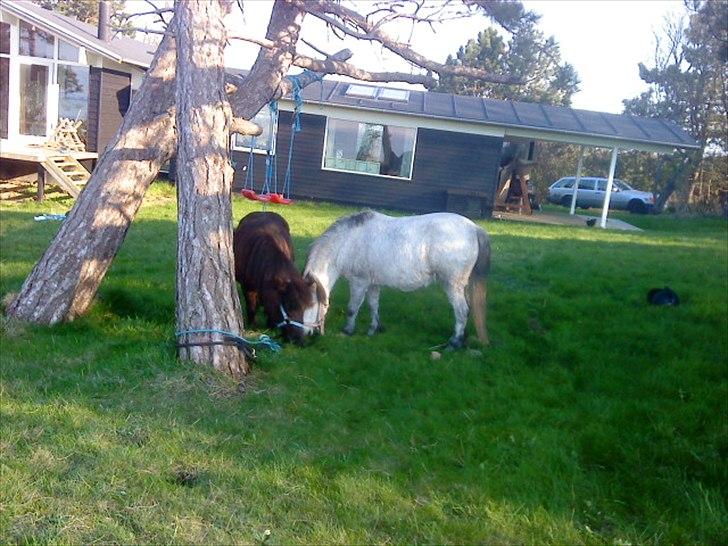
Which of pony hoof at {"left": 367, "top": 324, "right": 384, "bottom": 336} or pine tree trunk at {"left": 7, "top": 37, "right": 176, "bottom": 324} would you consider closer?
pine tree trunk at {"left": 7, "top": 37, "right": 176, "bottom": 324}

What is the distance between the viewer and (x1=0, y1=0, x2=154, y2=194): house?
17.0 m

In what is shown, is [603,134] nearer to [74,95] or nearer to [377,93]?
[377,93]

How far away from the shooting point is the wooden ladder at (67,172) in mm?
14609

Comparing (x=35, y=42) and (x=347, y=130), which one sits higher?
(x=35, y=42)

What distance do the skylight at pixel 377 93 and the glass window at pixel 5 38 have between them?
8511mm

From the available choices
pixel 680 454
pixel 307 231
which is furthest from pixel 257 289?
pixel 307 231

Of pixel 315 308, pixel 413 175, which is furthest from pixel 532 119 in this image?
pixel 315 308

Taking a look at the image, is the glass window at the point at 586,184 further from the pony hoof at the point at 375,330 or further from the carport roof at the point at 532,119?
the pony hoof at the point at 375,330

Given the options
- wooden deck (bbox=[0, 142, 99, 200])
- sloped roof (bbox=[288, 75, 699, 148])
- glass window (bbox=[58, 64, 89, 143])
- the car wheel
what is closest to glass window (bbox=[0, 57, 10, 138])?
glass window (bbox=[58, 64, 89, 143])

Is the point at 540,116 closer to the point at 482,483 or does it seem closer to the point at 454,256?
the point at 454,256

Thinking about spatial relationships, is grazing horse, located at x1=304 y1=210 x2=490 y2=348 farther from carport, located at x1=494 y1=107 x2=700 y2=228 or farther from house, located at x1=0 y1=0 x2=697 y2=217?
carport, located at x1=494 y1=107 x2=700 y2=228

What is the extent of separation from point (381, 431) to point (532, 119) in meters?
16.2

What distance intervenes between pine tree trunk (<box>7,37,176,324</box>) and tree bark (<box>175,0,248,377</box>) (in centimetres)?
109

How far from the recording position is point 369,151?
19641 mm
